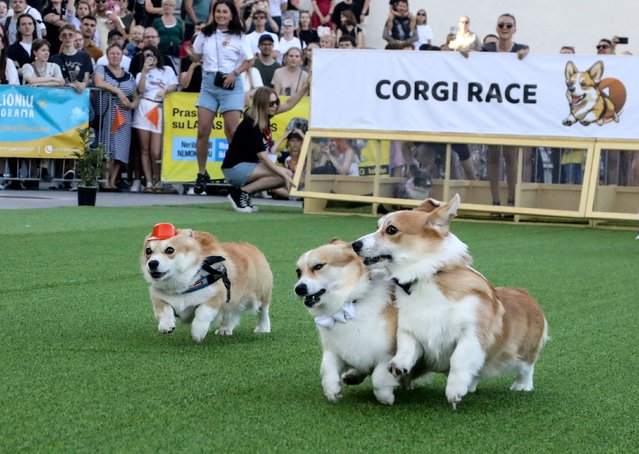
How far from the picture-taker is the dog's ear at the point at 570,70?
44.1ft

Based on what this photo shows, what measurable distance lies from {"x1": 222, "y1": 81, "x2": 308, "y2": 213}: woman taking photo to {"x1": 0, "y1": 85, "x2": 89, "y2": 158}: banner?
9.49 feet

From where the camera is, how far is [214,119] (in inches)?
661

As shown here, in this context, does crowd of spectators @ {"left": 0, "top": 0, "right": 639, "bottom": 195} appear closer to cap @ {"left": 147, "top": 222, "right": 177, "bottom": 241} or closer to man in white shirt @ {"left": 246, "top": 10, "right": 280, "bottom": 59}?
man in white shirt @ {"left": 246, "top": 10, "right": 280, "bottom": 59}

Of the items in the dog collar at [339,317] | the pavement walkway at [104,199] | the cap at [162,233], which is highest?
the cap at [162,233]

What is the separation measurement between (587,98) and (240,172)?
13.7 ft

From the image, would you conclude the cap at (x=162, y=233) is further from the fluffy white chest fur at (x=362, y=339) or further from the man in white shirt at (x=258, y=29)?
the man in white shirt at (x=258, y=29)

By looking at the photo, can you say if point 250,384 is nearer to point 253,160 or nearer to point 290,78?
point 253,160

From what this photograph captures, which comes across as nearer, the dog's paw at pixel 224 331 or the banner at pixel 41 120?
the dog's paw at pixel 224 331

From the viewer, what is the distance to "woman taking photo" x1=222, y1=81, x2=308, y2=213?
1414cm

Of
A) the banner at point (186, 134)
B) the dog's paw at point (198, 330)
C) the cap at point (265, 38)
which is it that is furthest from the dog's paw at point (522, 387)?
the cap at point (265, 38)

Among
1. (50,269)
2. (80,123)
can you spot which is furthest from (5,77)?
(50,269)

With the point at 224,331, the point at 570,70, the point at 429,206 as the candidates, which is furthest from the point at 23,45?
the point at 429,206

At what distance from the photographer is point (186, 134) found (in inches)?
667

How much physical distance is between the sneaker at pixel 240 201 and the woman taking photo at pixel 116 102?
3213 millimetres
